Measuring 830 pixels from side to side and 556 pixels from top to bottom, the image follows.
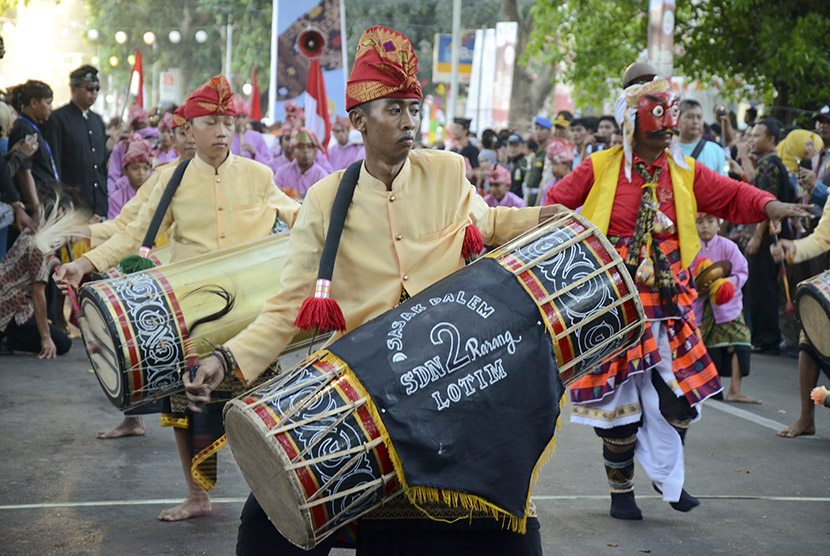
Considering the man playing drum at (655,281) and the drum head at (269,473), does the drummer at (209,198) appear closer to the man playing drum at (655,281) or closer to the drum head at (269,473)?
the man playing drum at (655,281)

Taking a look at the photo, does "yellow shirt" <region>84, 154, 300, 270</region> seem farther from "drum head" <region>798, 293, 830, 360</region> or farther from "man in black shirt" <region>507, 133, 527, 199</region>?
"man in black shirt" <region>507, 133, 527, 199</region>

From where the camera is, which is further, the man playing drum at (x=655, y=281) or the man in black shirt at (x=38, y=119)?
the man in black shirt at (x=38, y=119)

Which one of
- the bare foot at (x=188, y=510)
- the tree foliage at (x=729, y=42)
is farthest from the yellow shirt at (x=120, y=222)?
the tree foliage at (x=729, y=42)

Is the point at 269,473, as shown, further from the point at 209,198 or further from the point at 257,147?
the point at 257,147

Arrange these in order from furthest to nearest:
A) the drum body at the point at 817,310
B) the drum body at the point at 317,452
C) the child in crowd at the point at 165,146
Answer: the child in crowd at the point at 165,146 → the drum body at the point at 817,310 → the drum body at the point at 317,452

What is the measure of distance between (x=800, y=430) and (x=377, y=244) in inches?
195

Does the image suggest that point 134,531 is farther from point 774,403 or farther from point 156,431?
point 774,403

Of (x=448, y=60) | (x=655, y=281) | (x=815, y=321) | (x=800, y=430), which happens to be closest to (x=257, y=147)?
(x=800, y=430)

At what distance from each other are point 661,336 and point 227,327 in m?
2.05

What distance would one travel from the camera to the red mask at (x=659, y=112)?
5316mm

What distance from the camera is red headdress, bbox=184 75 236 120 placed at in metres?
5.73

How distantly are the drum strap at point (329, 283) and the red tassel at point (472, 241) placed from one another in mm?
380

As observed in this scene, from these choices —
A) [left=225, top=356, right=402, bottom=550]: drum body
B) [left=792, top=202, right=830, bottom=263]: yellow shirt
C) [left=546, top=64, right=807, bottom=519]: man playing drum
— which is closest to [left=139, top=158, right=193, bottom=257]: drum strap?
[left=546, top=64, right=807, bottom=519]: man playing drum

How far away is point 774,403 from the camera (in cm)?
876
